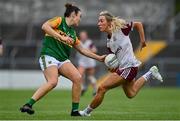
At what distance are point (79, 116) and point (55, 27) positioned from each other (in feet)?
6.12

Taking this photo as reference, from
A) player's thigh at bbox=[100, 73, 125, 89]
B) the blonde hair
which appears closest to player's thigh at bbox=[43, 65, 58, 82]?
player's thigh at bbox=[100, 73, 125, 89]

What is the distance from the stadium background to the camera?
1515 inches

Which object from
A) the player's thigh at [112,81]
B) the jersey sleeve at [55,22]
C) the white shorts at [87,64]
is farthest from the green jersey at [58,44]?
the white shorts at [87,64]

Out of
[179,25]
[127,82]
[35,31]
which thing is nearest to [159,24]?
[179,25]

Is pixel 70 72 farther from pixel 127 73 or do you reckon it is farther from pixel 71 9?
pixel 71 9

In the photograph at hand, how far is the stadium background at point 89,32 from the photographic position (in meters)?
38.5

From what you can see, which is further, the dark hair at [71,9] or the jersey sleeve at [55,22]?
the dark hair at [71,9]

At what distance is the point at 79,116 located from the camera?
15.0m

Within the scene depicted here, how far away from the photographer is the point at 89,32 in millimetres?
41312

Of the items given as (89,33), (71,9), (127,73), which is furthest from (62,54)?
(89,33)

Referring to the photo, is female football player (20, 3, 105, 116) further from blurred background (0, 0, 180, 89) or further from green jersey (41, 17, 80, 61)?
blurred background (0, 0, 180, 89)

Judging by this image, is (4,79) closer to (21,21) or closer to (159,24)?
(21,21)

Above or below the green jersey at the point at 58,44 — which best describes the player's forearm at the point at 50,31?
above

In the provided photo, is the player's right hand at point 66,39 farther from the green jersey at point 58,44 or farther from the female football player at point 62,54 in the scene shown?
the green jersey at point 58,44
